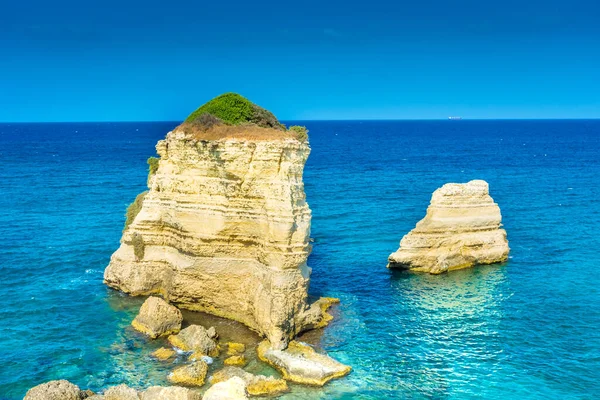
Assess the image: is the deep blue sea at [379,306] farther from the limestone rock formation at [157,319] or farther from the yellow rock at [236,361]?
the limestone rock formation at [157,319]

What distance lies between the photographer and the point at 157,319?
29.1 m

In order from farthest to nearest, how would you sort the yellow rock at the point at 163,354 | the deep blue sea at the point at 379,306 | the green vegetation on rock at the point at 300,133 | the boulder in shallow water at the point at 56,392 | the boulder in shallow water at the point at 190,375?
the green vegetation on rock at the point at 300,133 → the yellow rock at the point at 163,354 → the deep blue sea at the point at 379,306 → the boulder in shallow water at the point at 190,375 → the boulder in shallow water at the point at 56,392

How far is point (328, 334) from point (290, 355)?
420 centimetres

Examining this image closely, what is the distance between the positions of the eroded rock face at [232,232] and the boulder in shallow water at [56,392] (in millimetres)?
9491

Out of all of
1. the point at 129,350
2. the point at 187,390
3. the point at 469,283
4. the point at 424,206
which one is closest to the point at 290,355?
the point at 187,390

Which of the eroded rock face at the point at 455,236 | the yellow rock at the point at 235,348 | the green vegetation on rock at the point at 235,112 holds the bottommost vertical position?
the yellow rock at the point at 235,348

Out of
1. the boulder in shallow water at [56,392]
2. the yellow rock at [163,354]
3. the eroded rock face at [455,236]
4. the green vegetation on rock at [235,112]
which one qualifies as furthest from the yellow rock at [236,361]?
the eroded rock face at [455,236]

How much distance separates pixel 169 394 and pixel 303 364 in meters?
6.50

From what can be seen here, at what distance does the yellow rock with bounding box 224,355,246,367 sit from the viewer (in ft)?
85.4

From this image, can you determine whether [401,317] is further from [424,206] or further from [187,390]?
[424,206]

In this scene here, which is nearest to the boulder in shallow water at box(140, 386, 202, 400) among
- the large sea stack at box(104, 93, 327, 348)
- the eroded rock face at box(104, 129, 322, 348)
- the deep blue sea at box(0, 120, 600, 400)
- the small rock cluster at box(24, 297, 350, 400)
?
the small rock cluster at box(24, 297, 350, 400)

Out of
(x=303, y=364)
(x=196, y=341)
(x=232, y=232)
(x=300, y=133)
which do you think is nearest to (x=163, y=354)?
(x=196, y=341)

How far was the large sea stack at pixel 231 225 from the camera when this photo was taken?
28.2 meters

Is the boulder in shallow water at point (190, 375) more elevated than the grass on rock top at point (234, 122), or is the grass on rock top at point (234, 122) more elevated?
the grass on rock top at point (234, 122)
